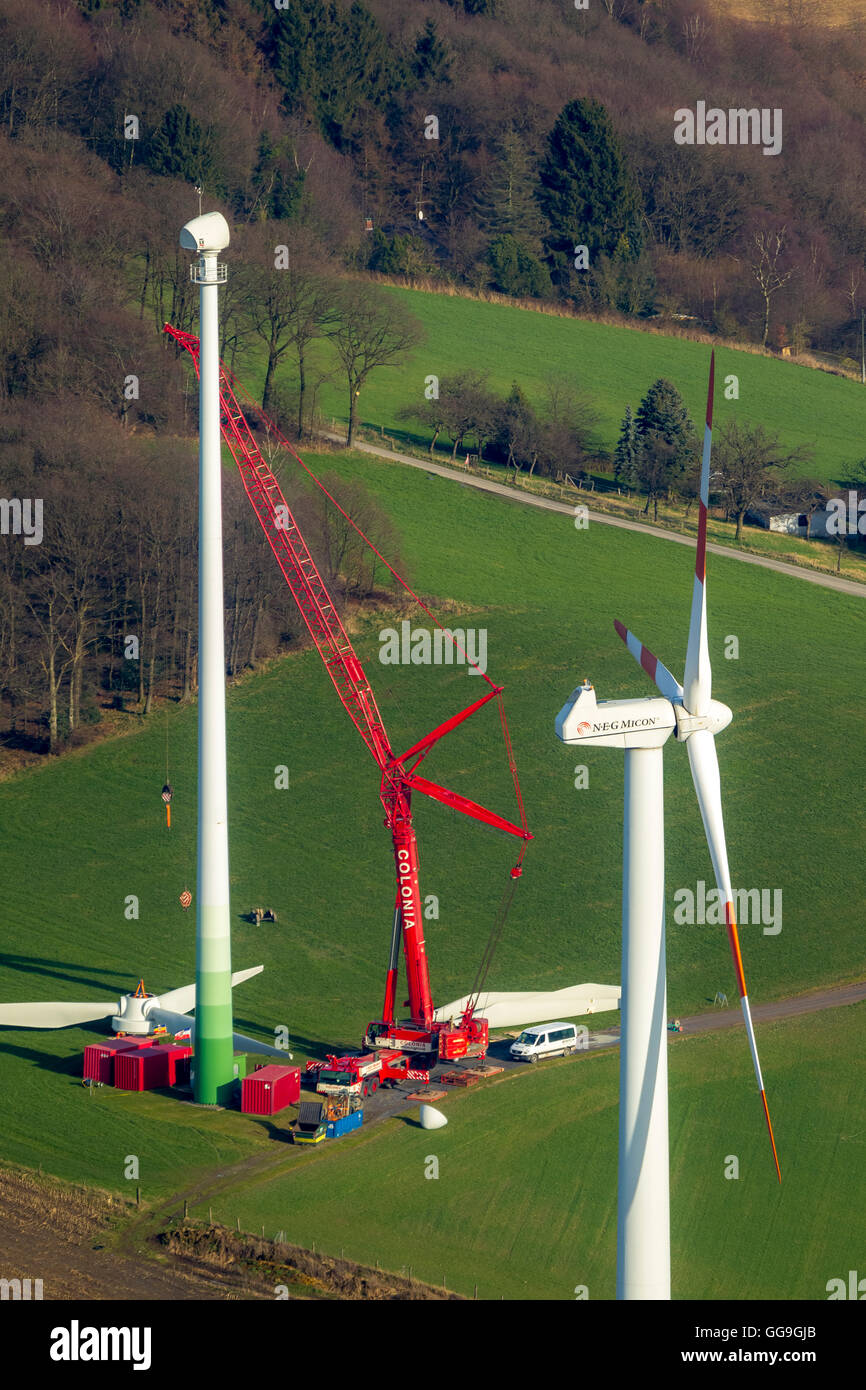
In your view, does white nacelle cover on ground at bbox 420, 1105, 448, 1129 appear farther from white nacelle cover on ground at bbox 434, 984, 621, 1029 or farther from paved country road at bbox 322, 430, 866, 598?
paved country road at bbox 322, 430, 866, 598

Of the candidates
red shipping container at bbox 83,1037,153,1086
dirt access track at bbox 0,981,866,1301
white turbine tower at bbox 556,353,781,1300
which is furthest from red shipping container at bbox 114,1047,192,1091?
white turbine tower at bbox 556,353,781,1300

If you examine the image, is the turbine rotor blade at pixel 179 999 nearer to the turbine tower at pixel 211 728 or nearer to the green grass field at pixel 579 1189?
the turbine tower at pixel 211 728

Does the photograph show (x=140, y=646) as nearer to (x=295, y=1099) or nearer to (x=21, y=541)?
(x=21, y=541)

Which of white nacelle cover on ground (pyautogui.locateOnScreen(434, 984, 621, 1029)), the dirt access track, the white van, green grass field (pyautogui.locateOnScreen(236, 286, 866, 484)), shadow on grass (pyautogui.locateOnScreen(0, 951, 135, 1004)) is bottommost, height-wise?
the dirt access track

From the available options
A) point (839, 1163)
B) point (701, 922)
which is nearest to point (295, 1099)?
point (839, 1163)

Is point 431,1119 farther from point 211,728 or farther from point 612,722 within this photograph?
point 612,722

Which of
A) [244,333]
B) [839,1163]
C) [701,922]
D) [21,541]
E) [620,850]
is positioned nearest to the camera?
[839,1163]

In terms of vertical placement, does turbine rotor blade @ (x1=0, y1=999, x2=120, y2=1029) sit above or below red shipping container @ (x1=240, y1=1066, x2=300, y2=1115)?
above
